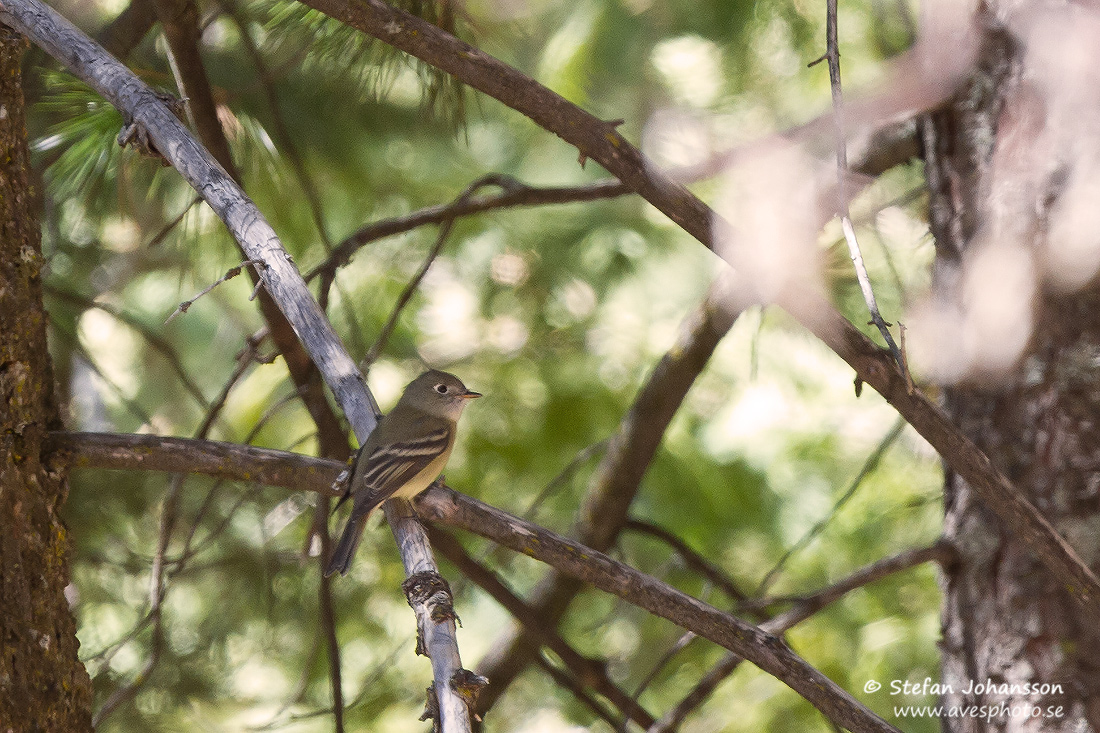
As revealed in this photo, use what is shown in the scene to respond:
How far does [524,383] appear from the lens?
504cm

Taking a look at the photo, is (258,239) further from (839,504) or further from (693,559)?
(693,559)

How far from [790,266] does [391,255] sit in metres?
3.32

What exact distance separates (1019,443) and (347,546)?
1.68 metres

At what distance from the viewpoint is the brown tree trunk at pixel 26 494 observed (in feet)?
5.43

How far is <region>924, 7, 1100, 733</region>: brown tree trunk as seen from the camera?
2240 mm

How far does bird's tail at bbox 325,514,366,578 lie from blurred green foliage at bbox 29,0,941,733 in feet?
2.79

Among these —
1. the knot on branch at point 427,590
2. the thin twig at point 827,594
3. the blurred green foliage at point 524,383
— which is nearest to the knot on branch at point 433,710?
the knot on branch at point 427,590

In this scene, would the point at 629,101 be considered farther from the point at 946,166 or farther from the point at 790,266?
the point at 790,266

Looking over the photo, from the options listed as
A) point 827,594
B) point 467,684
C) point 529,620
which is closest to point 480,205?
point 529,620

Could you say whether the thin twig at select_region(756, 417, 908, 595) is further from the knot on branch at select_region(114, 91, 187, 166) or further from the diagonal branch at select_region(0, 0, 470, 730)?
the knot on branch at select_region(114, 91, 187, 166)

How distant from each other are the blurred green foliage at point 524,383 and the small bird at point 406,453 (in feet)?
1.10

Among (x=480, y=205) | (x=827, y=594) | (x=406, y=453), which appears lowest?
(x=827, y=594)

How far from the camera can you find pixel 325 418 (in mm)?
2713

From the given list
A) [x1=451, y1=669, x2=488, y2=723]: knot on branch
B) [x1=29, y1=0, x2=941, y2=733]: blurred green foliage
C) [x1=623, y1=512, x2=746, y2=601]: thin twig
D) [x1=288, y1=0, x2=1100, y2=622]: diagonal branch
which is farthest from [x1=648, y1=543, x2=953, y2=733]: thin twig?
[x1=451, y1=669, x2=488, y2=723]: knot on branch
